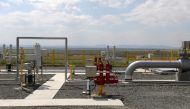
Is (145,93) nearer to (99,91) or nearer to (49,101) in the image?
(99,91)

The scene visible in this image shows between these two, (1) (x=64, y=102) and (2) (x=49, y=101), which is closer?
(1) (x=64, y=102)

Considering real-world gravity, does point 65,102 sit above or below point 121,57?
below

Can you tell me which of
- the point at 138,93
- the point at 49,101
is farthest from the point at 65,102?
the point at 138,93

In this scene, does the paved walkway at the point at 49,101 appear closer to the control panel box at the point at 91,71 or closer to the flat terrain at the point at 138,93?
the flat terrain at the point at 138,93

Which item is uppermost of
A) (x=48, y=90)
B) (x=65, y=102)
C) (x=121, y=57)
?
(x=121, y=57)

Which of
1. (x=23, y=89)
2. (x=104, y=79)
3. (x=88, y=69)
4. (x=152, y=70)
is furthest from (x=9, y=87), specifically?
(x=152, y=70)

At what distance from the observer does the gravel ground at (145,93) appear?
12.5 m

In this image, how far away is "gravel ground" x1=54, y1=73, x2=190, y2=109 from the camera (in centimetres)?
1245

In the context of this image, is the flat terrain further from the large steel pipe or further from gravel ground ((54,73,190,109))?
the large steel pipe

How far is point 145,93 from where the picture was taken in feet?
49.4

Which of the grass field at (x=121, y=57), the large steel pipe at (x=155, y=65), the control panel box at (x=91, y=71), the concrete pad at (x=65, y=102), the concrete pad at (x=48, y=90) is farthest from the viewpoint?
the grass field at (x=121, y=57)

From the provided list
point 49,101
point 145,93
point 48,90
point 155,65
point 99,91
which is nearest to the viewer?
point 49,101

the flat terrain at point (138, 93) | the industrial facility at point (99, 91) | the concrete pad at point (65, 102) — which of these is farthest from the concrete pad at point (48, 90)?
the concrete pad at point (65, 102)

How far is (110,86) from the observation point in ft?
56.4
